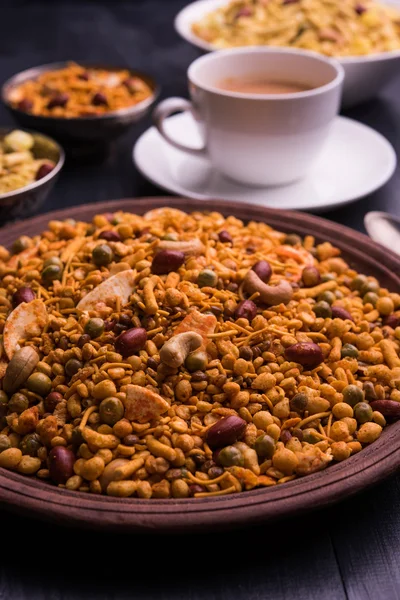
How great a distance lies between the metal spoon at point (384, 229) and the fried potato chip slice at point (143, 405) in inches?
24.4

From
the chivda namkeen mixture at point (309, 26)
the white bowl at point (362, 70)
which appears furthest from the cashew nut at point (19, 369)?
the chivda namkeen mixture at point (309, 26)

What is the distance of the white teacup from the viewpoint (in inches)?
60.2

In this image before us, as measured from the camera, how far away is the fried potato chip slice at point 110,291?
1055mm

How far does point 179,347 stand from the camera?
966 millimetres

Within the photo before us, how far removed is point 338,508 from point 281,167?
0.83 m

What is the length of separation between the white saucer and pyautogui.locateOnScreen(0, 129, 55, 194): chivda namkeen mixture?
215 millimetres

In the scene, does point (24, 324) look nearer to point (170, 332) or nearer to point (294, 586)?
point (170, 332)

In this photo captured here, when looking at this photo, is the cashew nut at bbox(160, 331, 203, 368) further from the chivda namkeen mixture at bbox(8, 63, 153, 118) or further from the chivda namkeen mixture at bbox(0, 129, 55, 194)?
the chivda namkeen mixture at bbox(8, 63, 153, 118)

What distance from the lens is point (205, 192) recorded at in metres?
1.65

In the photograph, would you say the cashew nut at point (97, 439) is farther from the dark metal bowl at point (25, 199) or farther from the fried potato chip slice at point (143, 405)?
the dark metal bowl at point (25, 199)

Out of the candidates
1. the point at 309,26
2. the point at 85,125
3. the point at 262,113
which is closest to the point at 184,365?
the point at 262,113

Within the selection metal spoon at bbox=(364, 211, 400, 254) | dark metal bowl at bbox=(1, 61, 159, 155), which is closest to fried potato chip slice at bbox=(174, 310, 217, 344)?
metal spoon at bbox=(364, 211, 400, 254)

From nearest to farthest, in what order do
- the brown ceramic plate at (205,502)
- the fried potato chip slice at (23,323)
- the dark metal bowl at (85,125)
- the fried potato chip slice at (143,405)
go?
the brown ceramic plate at (205,502)
the fried potato chip slice at (143,405)
the fried potato chip slice at (23,323)
the dark metal bowl at (85,125)

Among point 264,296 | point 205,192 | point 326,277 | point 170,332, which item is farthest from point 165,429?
point 205,192
